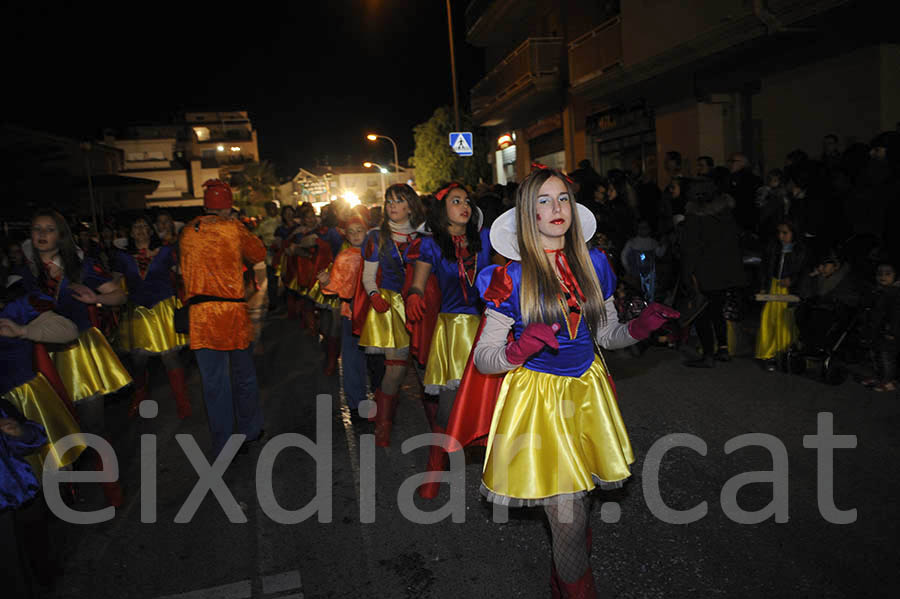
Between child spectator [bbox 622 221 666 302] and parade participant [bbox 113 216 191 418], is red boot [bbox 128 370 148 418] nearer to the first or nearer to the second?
parade participant [bbox 113 216 191 418]

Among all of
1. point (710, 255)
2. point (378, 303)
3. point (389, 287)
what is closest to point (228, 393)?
point (378, 303)

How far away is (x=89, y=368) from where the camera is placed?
16.0 feet

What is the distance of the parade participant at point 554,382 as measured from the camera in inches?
106

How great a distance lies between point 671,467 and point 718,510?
666 mm

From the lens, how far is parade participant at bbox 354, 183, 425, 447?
5246mm

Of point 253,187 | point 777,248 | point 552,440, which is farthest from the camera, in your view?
point 253,187

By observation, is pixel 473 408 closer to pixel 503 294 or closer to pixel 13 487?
pixel 503 294

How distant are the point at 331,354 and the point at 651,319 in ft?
20.2

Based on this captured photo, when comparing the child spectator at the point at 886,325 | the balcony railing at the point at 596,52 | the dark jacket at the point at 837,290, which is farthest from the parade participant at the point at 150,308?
the balcony railing at the point at 596,52

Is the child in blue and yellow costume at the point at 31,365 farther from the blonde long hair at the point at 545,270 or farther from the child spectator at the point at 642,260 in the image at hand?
the child spectator at the point at 642,260

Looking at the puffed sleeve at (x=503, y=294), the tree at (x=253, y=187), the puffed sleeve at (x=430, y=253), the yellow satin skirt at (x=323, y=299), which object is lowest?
the yellow satin skirt at (x=323, y=299)

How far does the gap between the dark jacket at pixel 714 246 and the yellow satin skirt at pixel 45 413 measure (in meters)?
6.09

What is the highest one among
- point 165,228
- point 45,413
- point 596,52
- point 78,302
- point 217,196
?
point 596,52

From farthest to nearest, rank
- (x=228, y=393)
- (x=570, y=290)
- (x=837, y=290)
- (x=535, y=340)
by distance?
1. (x=837, y=290)
2. (x=228, y=393)
3. (x=570, y=290)
4. (x=535, y=340)
